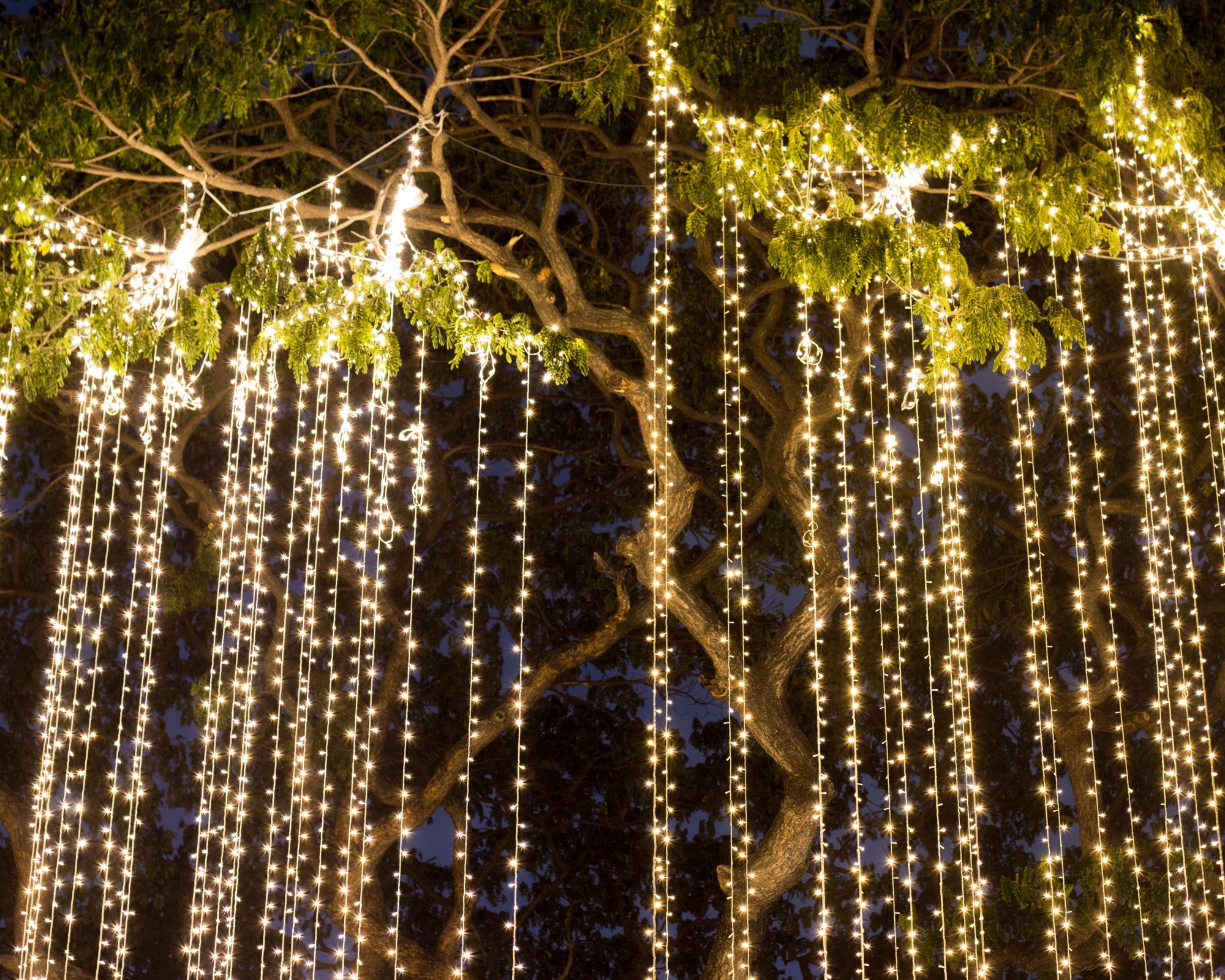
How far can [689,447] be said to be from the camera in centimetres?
706

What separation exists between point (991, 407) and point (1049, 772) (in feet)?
6.61

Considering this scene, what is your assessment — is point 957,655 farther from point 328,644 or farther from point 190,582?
point 190,582

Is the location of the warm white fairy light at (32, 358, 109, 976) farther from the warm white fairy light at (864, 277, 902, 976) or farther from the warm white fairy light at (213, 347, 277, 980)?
the warm white fairy light at (864, 277, 902, 976)

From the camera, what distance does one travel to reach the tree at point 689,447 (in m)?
4.53

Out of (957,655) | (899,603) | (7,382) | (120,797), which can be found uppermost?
(7,382)

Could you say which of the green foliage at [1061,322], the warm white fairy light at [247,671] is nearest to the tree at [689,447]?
the green foliage at [1061,322]

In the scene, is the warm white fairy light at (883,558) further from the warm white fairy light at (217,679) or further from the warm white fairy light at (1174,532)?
the warm white fairy light at (217,679)

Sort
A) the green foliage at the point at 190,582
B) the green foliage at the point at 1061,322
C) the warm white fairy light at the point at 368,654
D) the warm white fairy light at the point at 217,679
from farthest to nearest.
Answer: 1. the green foliage at the point at 190,582
2. the warm white fairy light at the point at 217,679
3. the warm white fairy light at the point at 368,654
4. the green foliage at the point at 1061,322

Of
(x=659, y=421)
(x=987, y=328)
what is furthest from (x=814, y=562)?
(x=987, y=328)

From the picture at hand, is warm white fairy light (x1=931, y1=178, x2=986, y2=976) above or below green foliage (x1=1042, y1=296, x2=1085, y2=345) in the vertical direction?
below

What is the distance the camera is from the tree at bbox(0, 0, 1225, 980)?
4.53 m

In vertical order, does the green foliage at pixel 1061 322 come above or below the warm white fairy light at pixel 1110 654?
above

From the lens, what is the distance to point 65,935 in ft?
23.8

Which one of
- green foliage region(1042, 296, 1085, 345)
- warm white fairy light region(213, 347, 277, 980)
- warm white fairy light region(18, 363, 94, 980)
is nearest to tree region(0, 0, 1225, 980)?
green foliage region(1042, 296, 1085, 345)
